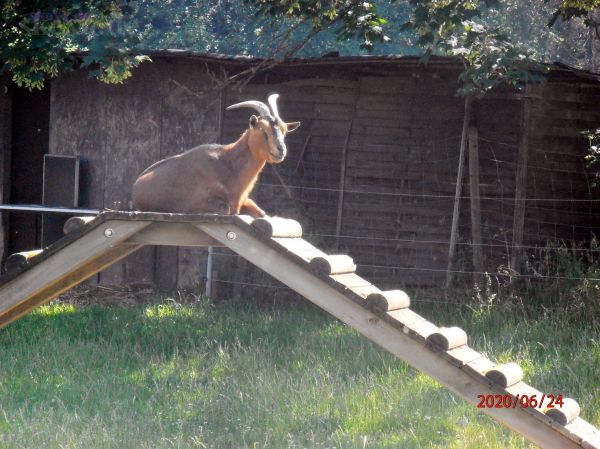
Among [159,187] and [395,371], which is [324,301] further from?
[395,371]

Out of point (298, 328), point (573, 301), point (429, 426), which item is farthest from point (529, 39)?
point (429, 426)

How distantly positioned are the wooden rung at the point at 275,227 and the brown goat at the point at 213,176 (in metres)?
0.49

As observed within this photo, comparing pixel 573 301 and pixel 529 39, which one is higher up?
pixel 529 39

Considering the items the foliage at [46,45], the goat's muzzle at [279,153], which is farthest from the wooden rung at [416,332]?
the foliage at [46,45]

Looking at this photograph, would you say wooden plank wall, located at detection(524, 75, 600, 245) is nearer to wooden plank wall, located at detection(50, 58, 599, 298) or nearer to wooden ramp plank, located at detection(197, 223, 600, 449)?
wooden plank wall, located at detection(50, 58, 599, 298)

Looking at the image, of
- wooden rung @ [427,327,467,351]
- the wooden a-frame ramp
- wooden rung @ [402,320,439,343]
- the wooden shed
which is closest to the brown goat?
the wooden a-frame ramp

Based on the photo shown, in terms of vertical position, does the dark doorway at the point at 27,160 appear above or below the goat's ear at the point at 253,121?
below

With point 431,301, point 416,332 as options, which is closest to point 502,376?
point 416,332

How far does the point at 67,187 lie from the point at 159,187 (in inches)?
230

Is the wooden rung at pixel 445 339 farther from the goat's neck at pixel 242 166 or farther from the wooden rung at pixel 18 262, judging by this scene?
the wooden rung at pixel 18 262

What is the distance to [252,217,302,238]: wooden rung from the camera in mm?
4879

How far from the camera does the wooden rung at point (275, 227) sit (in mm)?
4879

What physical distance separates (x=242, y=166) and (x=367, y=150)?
501cm

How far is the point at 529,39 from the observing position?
20.4 m
